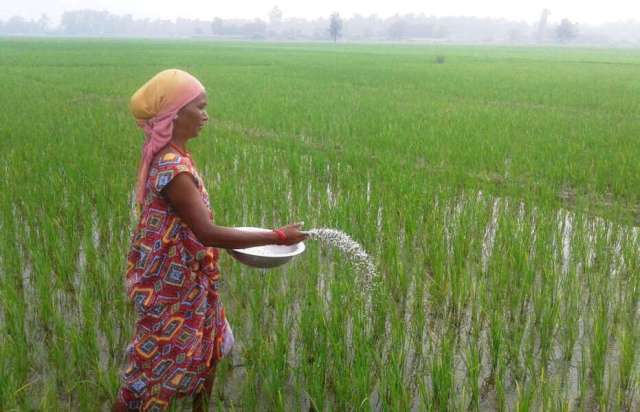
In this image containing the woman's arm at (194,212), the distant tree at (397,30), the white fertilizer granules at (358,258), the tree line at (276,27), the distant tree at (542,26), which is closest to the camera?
the woman's arm at (194,212)

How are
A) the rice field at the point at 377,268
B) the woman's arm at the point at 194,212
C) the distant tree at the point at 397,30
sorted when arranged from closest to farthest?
1. the woman's arm at the point at 194,212
2. the rice field at the point at 377,268
3. the distant tree at the point at 397,30

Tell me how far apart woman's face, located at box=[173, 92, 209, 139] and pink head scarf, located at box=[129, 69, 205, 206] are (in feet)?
0.05

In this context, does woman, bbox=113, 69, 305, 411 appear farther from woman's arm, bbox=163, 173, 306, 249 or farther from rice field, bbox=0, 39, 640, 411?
rice field, bbox=0, 39, 640, 411

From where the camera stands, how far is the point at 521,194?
4707mm

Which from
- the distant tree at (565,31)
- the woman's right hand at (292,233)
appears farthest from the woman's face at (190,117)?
the distant tree at (565,31)

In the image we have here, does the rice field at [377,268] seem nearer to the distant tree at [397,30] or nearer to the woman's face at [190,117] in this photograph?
the woman's face at [190,117]

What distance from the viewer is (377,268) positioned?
10.5 ft

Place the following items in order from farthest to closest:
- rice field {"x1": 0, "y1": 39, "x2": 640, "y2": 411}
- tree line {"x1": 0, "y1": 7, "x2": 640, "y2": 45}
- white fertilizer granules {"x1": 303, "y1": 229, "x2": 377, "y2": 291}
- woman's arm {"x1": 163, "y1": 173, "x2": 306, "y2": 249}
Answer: tree line {"x1": 0, "y1": 7, "x2": 640, "y2": 45} < white fertilizer granules {"x1": 303, "y1": 229, "x2": 377, "y2": 291} < rice field {"x1": 0, "y1": 39, "x2": 640, "y2": 411} < woman's arm {"x1": 163, "y1": 173, "x2": 306, "y2": 249}

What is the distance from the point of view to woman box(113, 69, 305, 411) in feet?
5.62

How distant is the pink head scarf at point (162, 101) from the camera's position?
5.67 ft

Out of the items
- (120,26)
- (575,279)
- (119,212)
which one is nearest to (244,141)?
(119,212)

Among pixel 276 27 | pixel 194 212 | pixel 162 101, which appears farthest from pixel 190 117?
pixel 276 27

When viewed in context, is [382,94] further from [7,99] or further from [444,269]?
[444,269]

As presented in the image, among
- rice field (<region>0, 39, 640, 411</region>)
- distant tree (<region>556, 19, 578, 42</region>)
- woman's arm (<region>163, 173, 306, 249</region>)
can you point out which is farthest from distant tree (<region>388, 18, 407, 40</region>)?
woman's arm (<region>163, 173, 306, 249</region>)
